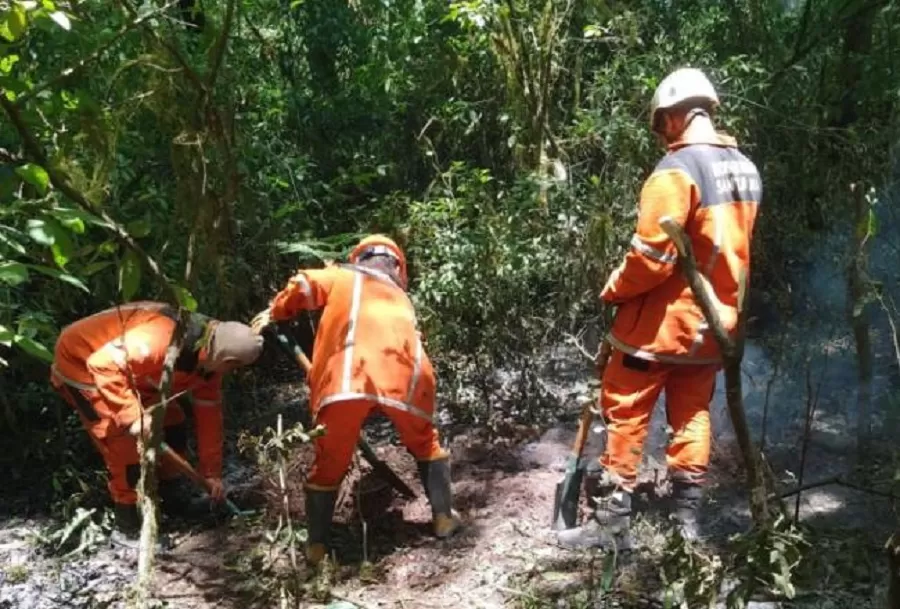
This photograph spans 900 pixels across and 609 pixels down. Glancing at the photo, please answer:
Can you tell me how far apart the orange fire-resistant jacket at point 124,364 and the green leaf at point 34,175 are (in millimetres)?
2285

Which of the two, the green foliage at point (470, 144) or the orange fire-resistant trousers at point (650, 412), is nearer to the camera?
the orange fire-resistant trousers at point (650, 412)

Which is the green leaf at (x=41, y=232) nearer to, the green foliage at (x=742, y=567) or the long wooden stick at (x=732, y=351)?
the long wooden stick at (x=732, y=351)

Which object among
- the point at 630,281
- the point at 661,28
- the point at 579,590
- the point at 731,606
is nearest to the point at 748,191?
the point at 630,281

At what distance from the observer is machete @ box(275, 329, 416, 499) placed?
4.43 m

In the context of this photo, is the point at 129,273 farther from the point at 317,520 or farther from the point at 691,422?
the point at 691,422

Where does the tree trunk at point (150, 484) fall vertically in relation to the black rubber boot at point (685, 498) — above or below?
above

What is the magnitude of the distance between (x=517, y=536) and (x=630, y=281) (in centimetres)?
126

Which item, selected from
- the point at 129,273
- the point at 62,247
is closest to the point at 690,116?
the point at 129,273

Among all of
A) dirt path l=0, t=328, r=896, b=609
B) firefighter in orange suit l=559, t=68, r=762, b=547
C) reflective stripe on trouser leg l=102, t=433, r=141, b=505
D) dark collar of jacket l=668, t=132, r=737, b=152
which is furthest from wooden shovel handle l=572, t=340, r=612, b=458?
reflective stripe on trouser leg l=102, t=433, r=141, b=505

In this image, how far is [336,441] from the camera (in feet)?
12.6

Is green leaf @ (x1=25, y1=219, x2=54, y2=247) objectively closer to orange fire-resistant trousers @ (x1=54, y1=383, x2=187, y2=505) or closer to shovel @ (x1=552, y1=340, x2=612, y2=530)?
orange fire-resistant trousers @ (x1=54, y1=383, x2=187, y2=505)

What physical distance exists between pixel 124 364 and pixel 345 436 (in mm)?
1017

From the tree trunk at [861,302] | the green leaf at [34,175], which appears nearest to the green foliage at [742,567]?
the tree trunk at [861,302]

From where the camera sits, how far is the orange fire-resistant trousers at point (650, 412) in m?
3.68
